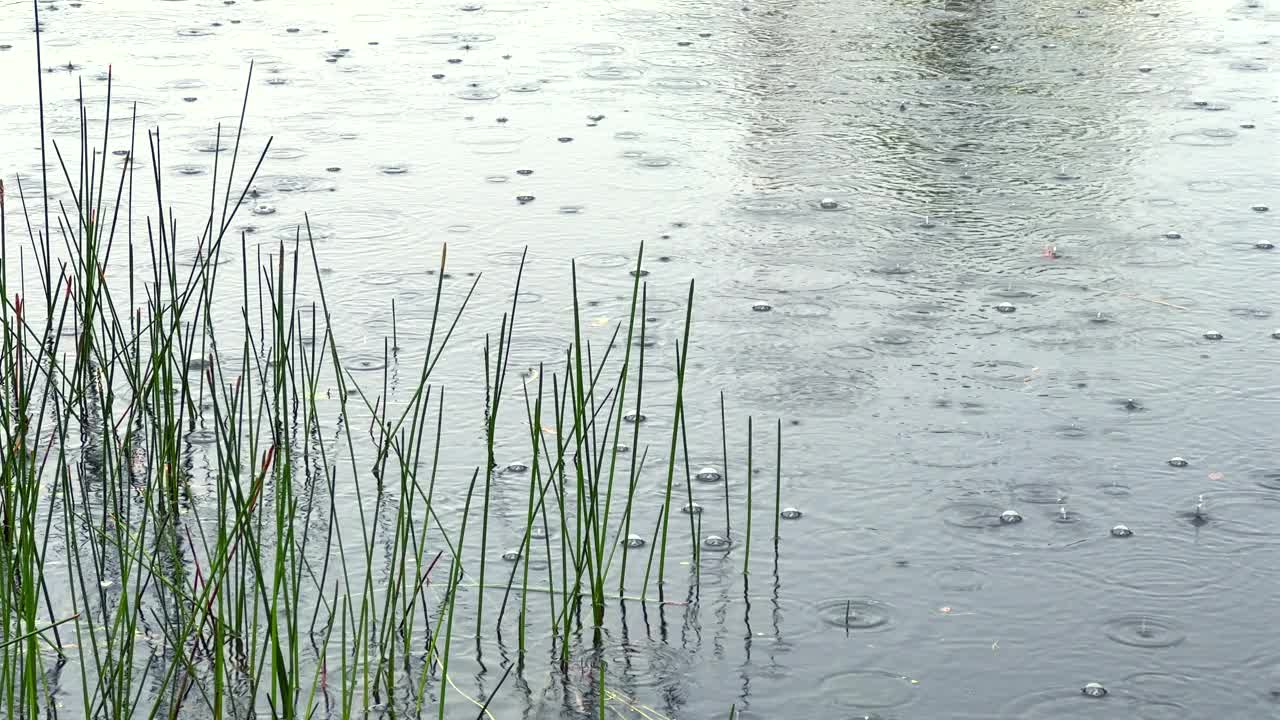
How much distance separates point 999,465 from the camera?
256 cm

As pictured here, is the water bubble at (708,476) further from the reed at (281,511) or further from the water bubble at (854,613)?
the water bubble at (854,613)

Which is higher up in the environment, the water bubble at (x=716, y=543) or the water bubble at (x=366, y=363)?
the water bubble at (x=366, y=363)

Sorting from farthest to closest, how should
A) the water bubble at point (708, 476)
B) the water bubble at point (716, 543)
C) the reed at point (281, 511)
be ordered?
the water bubble at point (708, 476) → the water bubble at point (716, 543) → the reed at point (281, 511)

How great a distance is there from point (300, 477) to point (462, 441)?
0.94ft

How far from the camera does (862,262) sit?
344cm

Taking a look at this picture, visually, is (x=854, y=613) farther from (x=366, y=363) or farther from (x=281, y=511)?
(x=366, y=363)

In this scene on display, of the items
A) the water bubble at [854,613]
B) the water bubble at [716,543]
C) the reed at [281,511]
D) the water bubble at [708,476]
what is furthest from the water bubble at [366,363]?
the water bubble at [854,613]

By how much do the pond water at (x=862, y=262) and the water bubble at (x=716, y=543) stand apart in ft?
0.17

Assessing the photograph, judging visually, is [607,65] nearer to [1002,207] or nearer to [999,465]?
[1002,207]

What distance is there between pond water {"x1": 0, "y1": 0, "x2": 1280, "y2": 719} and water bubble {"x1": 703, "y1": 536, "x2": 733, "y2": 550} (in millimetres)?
52

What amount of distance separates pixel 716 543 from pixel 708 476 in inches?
8.4

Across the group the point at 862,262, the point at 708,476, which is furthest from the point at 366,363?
the point at 862,262

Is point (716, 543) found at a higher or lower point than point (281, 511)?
lower

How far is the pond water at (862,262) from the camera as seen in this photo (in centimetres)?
210
